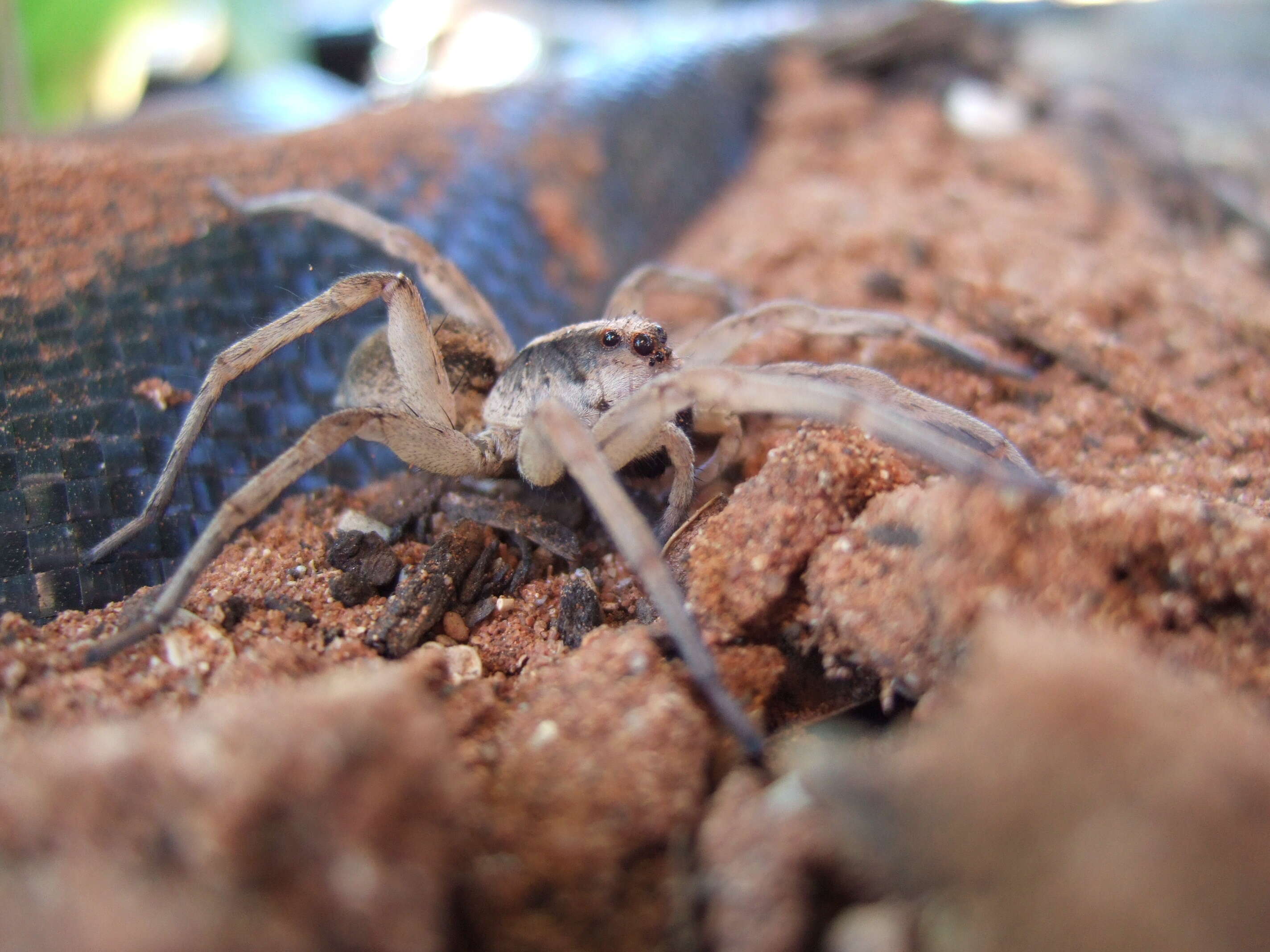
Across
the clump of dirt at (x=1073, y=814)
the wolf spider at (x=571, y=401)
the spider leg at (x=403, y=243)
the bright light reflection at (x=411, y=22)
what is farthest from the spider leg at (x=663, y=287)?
the bright light reflection at (x=411, y=22)

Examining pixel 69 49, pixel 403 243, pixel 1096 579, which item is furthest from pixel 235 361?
pixel 69 49

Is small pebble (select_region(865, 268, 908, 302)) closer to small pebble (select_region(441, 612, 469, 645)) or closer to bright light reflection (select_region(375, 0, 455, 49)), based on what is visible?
small pebble (select_region(441, 612, 469, 645))

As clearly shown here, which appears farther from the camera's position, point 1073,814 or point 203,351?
point 203,351

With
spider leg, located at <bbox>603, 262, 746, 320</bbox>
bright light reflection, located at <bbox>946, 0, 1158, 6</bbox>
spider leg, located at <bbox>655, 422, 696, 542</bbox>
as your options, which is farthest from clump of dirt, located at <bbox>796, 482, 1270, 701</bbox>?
bright light reflection, located at <bbox>946, 0, 1158, 6</bbox>

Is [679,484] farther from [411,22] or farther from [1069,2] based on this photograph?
[411,22]

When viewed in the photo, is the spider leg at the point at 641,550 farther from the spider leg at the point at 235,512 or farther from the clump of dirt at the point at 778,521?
the spider leg at the point at 235,512
